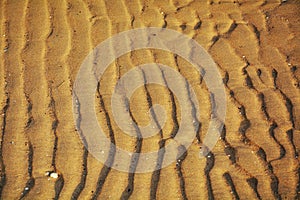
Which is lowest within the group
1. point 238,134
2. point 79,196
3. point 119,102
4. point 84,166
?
point 79,196

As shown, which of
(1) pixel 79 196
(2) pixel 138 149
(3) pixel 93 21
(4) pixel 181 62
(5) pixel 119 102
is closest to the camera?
(1) pixel 79 196

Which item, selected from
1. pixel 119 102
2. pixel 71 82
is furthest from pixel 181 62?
pixel 71 82

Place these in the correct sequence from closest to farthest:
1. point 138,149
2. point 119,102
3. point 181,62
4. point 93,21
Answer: point 138,149 < point 119,102 < point 181,62 < point 93,21

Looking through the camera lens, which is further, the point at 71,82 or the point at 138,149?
the point at 71,82

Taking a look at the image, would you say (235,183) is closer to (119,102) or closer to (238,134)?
(238,134)

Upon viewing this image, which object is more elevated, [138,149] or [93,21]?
[93,21]

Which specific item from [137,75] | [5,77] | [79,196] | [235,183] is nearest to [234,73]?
[137,75]
